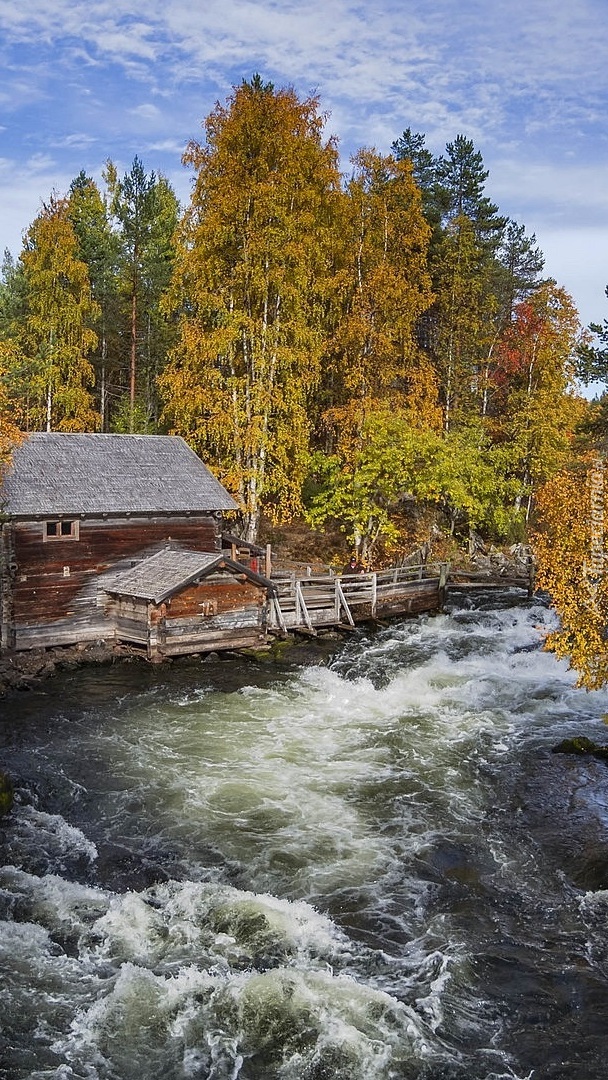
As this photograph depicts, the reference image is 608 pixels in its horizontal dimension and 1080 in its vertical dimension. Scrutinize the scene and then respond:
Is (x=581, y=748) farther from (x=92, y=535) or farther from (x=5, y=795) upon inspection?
(x=92, y=535)

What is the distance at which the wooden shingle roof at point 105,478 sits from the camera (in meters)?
22.2

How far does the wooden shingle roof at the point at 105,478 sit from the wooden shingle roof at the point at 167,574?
5.40 ft

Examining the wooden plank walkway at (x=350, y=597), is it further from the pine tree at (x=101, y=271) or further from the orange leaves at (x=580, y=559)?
the pine tree at (x=101, y=271)

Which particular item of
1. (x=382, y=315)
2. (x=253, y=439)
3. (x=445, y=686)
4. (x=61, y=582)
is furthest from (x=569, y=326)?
(x=61, y=582)

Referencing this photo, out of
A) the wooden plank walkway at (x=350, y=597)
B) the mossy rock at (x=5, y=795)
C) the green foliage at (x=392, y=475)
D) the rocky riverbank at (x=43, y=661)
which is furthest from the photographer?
the green foliage at (x=392, y=475)

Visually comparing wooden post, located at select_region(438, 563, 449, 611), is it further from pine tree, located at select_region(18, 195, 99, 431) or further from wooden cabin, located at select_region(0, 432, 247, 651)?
pine tree, located at select_region(18, 195, 99, 431)

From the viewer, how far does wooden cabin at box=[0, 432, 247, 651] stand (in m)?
21.9

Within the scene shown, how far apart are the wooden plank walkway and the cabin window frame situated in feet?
21.3

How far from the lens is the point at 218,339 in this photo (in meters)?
29.0

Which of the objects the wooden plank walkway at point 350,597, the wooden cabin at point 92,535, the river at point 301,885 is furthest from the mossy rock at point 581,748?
the wooden cabin at point 92,535

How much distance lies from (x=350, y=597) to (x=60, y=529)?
11042mm

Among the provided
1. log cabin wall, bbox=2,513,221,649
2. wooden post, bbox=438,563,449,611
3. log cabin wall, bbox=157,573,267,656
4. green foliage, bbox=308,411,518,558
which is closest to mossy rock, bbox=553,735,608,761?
log cabin wall, bbox=157,573,267,656

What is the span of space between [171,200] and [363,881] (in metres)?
52.3

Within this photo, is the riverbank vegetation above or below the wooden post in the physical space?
above
